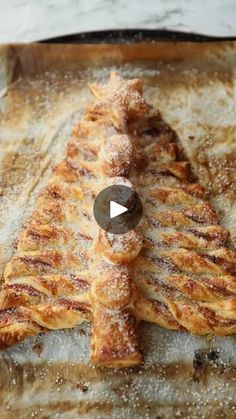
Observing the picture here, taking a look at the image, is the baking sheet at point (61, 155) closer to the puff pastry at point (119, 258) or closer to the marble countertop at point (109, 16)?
the puff pastry at point (119, 258)

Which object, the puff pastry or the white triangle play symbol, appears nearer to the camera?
the puff pastry

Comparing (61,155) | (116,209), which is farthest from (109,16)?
(116,209)
